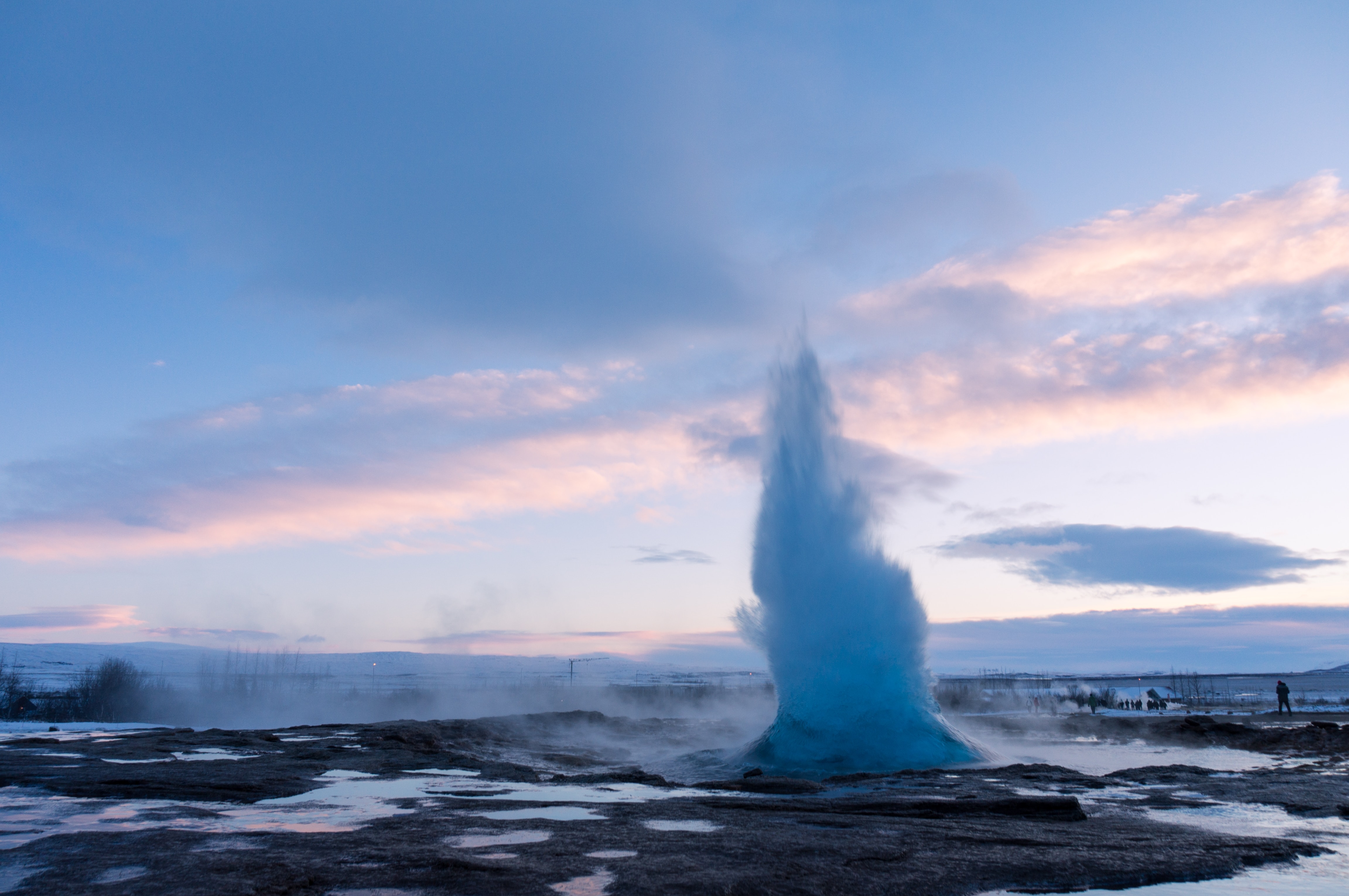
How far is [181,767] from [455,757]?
629 centimetres

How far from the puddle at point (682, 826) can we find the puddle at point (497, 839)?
1.48m

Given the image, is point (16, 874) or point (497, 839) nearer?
point (16, 874)

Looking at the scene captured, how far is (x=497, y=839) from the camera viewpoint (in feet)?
31.0

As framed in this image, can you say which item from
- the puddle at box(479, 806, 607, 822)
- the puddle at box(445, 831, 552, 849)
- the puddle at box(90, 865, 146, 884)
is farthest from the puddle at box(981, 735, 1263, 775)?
the puddle at box(90, 865, 146, 884)

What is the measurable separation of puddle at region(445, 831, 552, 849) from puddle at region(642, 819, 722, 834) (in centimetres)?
148

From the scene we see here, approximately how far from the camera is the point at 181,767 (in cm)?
1667

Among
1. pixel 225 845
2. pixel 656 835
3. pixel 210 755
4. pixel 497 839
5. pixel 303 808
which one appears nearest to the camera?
pixel 225 845

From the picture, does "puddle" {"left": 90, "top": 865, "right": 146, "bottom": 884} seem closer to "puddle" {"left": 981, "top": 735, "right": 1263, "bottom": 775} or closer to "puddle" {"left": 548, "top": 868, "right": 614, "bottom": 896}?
"puddle" {"left": 548, "top": 868, "right": 614, "bottom": 896}

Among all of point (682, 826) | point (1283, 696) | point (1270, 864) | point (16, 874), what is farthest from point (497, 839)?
point (1283, 696)

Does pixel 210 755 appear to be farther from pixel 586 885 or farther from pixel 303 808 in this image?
pixel 586 885

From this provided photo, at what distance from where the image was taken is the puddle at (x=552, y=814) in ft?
36.4

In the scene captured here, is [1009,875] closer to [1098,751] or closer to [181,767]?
[181,767]

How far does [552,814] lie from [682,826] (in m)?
2.18

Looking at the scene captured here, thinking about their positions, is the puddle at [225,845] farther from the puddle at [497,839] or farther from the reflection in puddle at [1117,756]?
the reflection in puddle at [1117,756]
